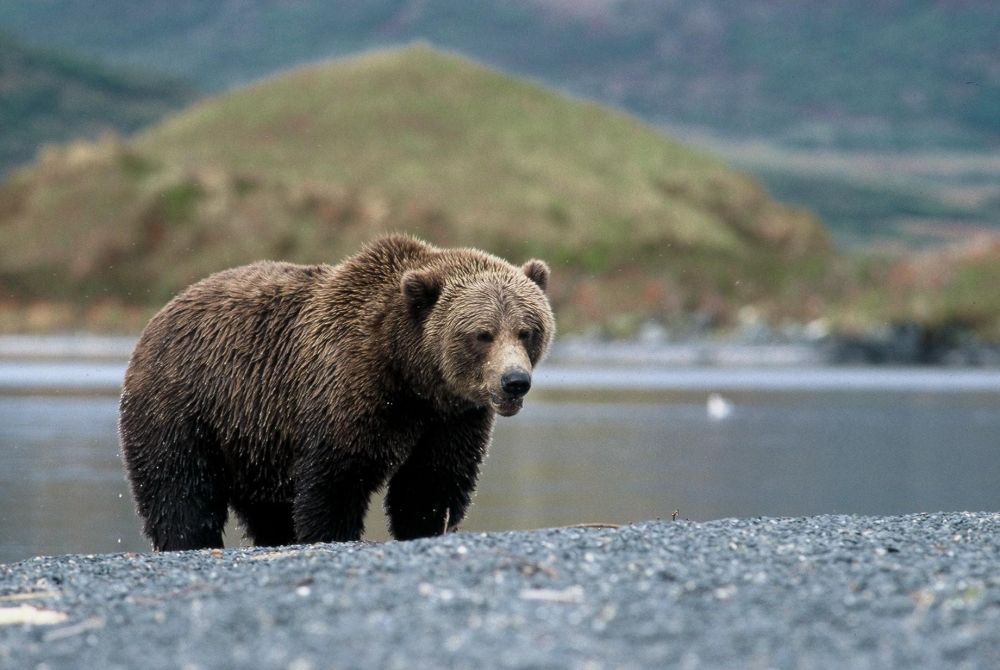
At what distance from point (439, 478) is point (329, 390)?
747 millimetres

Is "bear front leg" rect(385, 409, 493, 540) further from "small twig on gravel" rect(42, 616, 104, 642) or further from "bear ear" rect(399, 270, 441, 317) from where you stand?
"small twig on gravel" rect(42, 616, 104, 642)

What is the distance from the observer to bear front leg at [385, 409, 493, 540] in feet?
25.6

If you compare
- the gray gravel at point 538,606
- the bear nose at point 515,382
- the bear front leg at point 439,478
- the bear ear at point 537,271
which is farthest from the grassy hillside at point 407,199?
the gray gravel at point 538,606

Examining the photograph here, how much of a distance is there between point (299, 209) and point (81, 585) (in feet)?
228

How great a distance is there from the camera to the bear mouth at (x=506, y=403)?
7.26 m

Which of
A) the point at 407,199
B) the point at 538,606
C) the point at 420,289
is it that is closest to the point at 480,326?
the point at 420,289

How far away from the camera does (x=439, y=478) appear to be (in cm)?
785

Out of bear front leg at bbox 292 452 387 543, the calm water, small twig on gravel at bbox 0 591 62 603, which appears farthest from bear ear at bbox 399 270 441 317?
the calm water

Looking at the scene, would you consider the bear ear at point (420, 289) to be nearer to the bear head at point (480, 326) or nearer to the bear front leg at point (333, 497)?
the bear head at point (480, 326)

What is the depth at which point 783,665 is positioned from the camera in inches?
178

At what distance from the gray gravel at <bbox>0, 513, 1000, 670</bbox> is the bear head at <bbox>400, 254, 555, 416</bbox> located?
3.32 ft

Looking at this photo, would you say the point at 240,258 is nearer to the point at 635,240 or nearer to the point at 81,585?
the point at 635,240

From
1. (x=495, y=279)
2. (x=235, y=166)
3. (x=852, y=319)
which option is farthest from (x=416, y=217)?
(x=495, y=279)

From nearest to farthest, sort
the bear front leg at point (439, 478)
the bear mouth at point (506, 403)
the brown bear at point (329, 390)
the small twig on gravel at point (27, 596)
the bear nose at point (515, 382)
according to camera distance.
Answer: the small twig on gravel at point (27, 596), the bear nose at point (515, 382), the bear mouth at point (506, 403), the brown bear at point (329, 390), the bear front leg at point (439, 478)
